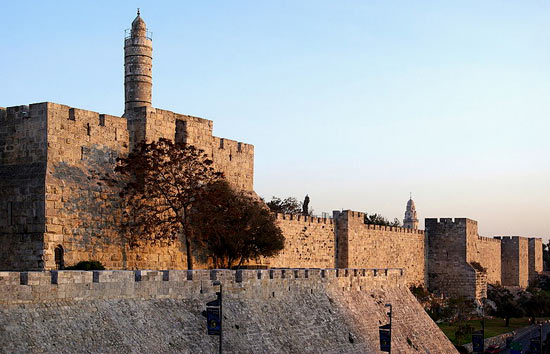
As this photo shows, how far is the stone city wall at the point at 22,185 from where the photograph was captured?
858 inches

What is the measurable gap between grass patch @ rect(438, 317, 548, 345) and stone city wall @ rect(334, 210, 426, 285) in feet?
16.7

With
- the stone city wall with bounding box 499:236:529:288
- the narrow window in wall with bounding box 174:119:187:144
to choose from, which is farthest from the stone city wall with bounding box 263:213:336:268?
the stone city wall with bounding box 499:236:529:288

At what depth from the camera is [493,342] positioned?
126ft

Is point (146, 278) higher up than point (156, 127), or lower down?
lower down

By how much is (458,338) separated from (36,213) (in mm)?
21573

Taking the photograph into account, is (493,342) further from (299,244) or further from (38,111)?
(38,111)

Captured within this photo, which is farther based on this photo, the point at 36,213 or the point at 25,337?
the point at 36,213

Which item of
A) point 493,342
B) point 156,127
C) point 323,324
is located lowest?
point 493,342

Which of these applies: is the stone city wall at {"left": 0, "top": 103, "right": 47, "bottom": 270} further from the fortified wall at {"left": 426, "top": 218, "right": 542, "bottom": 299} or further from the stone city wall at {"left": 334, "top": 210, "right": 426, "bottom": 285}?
the fortified wall at {"left": 426, "top": 218, "right": 542, "bottom": 299}

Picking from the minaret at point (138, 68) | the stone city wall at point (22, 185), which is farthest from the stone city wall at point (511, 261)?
the stone city wall at point (22, 185)

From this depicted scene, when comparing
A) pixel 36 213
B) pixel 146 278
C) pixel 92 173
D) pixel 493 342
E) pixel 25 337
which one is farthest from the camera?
pixel 493 342

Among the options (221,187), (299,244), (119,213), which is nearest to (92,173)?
(119,213)

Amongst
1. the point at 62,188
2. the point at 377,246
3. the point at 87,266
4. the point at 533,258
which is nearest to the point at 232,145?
the point at 62,188

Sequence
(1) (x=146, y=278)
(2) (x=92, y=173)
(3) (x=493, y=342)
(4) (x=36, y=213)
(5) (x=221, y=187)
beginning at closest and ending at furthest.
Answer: (1) (x=146, y=278), (4) (x=36, y=213), (2) (x=92, y=173), (5) (x=221, y=187), (3) (x=493, y=342)
